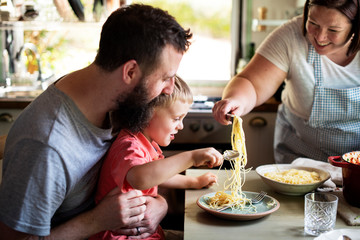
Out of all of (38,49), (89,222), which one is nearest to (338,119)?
(89,222)

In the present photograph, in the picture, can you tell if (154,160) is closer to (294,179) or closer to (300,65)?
(294,179)

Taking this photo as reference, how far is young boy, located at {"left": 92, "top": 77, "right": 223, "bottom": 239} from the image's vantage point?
4.77ft

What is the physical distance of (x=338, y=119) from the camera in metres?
2.27

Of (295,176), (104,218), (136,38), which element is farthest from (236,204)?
(136,38)

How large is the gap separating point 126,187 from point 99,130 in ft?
0.70

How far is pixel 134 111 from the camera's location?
5.21 feet

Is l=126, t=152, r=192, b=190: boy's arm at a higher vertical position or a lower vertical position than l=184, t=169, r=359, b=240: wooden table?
higher

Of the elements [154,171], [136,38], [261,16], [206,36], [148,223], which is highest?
[136,38]

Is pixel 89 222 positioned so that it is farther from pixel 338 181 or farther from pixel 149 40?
pixel 338 181

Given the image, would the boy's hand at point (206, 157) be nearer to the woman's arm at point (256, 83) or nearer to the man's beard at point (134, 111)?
the man's beard at point (134, 111)

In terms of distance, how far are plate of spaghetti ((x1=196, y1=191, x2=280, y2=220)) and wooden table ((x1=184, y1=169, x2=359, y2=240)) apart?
0.03 m

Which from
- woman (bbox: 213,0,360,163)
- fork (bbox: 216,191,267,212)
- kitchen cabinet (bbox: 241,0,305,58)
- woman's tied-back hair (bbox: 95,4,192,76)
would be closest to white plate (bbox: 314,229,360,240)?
fork (bbox: 216,191,267,212)

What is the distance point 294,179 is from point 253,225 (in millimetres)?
316

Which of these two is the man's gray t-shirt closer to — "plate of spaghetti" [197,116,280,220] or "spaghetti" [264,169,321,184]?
"plate of spaghetti" [197,116,280,220]
